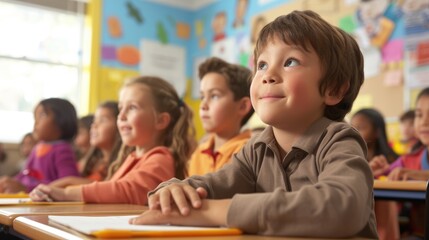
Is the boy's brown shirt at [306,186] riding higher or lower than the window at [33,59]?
lower

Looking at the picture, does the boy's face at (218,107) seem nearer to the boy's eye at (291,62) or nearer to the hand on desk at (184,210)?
the boy's eye at (291,62)

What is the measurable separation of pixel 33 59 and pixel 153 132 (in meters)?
3.20

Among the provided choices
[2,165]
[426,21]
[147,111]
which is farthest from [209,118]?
[2,165]

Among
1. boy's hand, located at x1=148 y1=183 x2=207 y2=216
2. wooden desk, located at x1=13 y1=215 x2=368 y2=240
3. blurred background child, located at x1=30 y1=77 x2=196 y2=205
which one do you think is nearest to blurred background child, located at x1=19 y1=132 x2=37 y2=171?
blurred background child, located at x1=30 y1=77 x2=196 y2=205

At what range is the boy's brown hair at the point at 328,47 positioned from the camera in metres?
1.02

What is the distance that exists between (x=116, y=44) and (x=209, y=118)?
3253 mm

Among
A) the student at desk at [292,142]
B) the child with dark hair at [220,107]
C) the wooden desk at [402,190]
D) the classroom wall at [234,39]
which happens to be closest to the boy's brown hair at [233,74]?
the child with dark hair at [220,107]

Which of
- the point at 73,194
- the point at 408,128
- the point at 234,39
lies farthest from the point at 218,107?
the point at 234,39

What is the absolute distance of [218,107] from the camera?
2.00 m

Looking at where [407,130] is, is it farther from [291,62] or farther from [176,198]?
[176,198]

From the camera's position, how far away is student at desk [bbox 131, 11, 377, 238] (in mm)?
831

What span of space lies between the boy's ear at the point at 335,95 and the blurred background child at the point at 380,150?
56.0 inches

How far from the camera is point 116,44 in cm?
504

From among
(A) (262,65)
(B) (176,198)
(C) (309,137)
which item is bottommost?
(B) (176,198)
